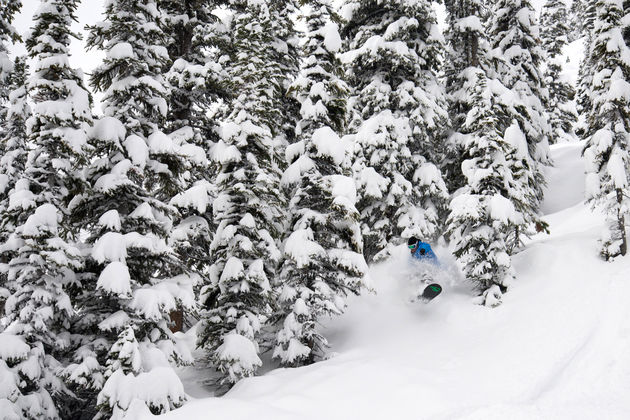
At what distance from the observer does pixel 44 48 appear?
1023cm

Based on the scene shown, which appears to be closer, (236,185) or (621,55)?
(236,185)

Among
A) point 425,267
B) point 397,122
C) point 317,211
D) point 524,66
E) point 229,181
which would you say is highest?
point 524,66

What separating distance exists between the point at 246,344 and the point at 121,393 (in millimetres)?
3355

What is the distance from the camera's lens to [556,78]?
43844 millimetres

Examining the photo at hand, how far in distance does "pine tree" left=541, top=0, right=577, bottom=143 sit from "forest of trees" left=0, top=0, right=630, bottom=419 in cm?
2502

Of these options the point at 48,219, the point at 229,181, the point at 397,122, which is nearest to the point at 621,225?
the point at 397,122

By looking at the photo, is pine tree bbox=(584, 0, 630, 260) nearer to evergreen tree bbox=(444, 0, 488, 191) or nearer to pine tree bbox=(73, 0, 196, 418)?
evergreen tree bbox=(444, 0, 488, 191)

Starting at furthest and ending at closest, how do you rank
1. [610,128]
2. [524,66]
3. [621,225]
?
[524,66] → [610,128] → [621,225]

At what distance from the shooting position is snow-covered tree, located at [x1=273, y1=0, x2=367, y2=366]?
40.8ft

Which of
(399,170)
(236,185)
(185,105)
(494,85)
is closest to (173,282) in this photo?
(236,185)

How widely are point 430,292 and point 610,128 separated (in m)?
8.33

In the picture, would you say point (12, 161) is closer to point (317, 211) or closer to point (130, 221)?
Answer: point (130, 221)

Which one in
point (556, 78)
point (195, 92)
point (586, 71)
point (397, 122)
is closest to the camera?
point (195, 92)

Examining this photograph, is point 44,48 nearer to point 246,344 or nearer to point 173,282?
point 173,282
